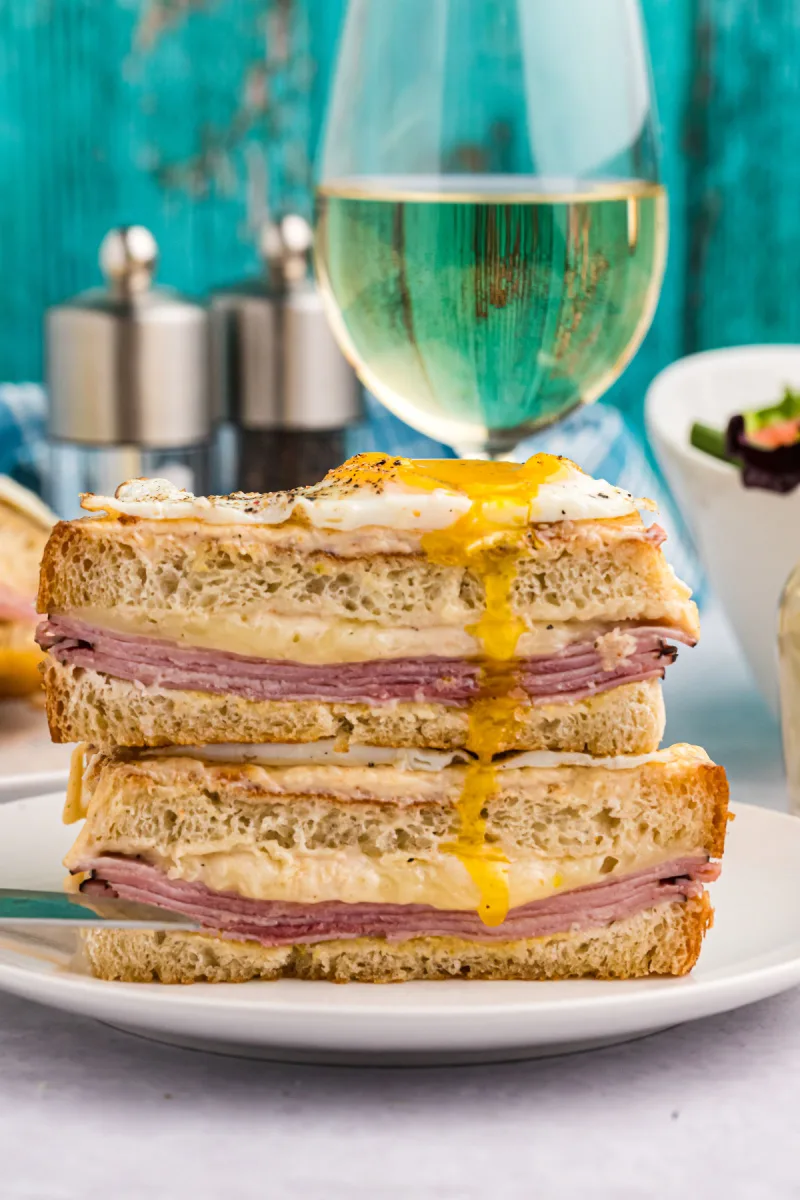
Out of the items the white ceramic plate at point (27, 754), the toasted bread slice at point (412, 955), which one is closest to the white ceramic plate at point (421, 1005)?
the toasted bread slice at point (412, 955)

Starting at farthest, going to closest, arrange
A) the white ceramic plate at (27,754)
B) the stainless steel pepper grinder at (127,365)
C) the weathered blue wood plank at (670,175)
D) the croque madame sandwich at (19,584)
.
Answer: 1. the weathered blue wood plank at (670,175)
2. the stainless steel pepper grinder at (127,365)
3. the croque madame sandwich at (19,584)
4. the white ceramic plate at (27,754)

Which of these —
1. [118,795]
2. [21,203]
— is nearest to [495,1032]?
[118,795]

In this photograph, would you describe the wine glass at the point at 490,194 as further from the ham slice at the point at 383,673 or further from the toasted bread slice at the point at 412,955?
the toasted bread slice at the point at 412,955

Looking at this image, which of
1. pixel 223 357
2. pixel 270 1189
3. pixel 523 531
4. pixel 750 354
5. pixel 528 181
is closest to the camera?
pixel 270 1189

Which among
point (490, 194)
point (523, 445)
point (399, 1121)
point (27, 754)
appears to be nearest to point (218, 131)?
point (523, 445)

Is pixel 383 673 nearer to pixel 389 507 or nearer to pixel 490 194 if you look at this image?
pixel 389 507

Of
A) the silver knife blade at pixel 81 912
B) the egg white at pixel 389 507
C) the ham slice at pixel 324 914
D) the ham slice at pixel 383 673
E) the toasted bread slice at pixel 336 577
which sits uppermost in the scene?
the egg white at pixel 389 507

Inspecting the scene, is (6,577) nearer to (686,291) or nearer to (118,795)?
(118,795)

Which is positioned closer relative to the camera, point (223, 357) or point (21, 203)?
point (223, 357)
